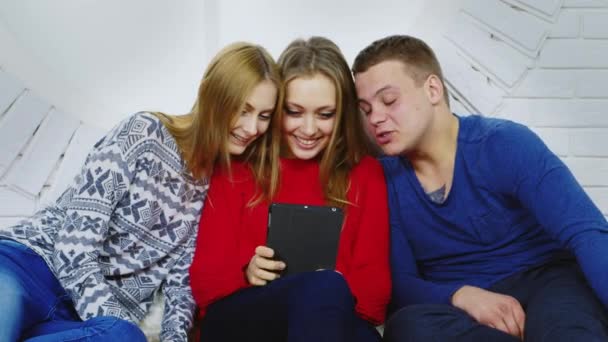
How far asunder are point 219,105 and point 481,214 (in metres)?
0.54

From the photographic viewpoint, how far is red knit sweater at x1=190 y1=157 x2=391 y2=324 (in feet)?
3.92

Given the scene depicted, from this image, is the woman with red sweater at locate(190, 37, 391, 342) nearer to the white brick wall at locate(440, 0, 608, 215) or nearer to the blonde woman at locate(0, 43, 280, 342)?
the blonde woman at locate(0, 43, 280, 342)

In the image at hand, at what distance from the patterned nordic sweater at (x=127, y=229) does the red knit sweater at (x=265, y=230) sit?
0.17 ft

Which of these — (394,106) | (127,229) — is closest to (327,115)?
(394,106)

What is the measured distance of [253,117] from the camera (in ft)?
3.91

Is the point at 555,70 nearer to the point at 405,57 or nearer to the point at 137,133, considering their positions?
the point at 405,57

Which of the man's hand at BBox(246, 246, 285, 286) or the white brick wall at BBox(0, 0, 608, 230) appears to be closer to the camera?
the man's hand at BBox(246, 246, 285, 286)

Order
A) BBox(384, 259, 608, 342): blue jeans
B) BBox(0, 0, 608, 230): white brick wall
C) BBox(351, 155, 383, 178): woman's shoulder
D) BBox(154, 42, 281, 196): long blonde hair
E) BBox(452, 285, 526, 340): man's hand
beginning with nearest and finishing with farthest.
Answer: BBox(384, 259, 608, 342): blue jeans < BBox(452, 285, 526, 340): man's hand < BBox(154, 42, 281, 196): long blonde hair < BBox(351, 155, 383, 178): woman's shoulder < BBox(0, 0, 608, 230): white brick wall

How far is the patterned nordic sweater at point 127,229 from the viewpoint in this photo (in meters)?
1.10

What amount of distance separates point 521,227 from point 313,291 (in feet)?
1.52

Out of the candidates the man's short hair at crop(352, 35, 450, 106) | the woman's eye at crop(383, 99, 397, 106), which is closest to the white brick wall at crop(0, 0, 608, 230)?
the man's short hair at crop(352, 35, 450, 106)

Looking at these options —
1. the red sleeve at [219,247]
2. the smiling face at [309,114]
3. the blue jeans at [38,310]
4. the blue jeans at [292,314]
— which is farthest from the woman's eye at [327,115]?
the blue jeans at [38,310]

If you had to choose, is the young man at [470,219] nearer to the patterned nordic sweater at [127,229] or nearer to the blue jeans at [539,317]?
the blue jeans at [539,317]

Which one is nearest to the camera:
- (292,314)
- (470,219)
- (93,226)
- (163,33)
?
(292,314)
